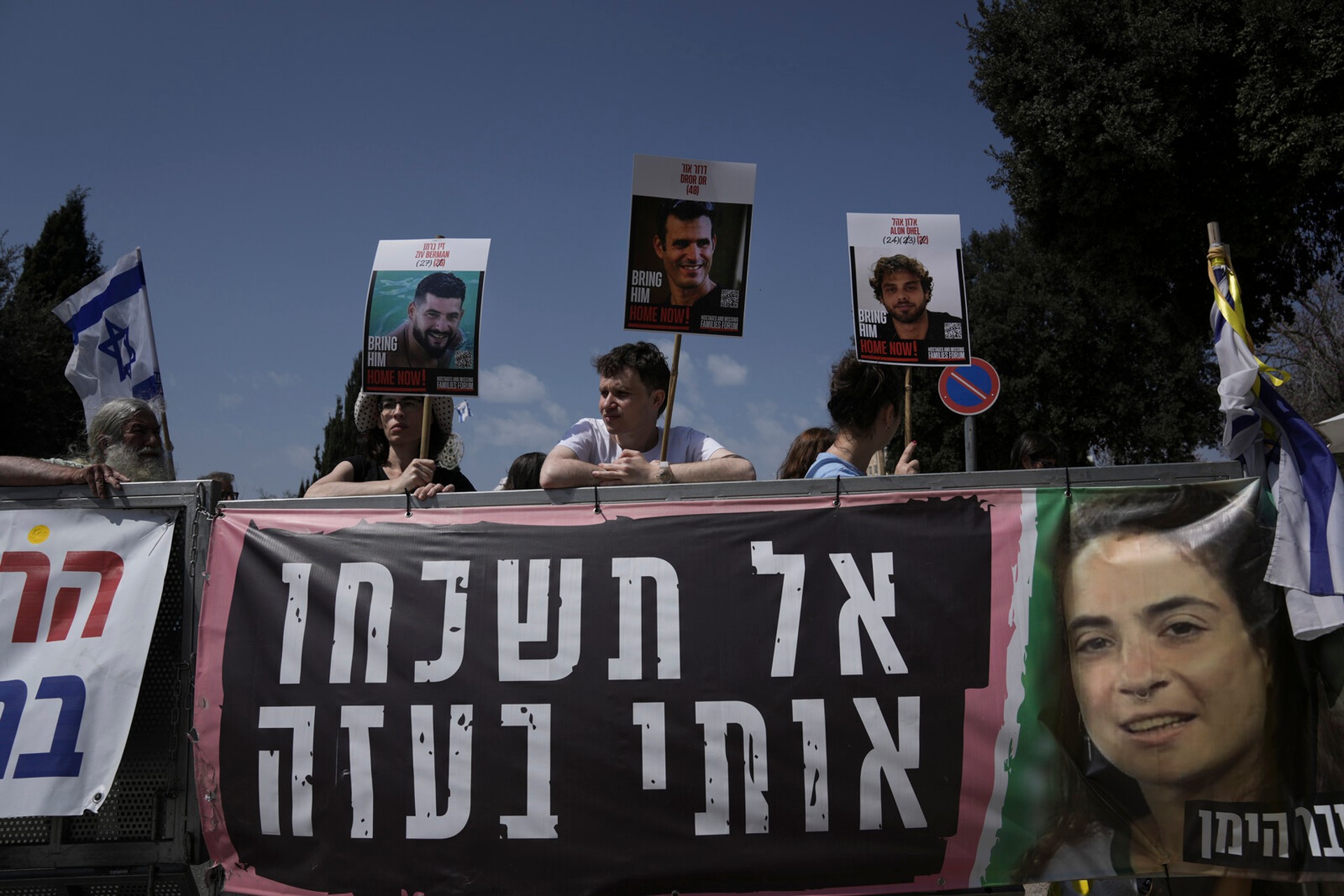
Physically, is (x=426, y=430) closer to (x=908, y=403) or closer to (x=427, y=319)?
(x=427, y=319)

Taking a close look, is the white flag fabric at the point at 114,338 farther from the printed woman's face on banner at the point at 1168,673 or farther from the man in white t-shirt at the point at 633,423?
the printed woman's face on banner at the point at 1168,673

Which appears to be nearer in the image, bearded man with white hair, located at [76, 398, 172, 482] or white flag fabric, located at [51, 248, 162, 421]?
bearded man with white hair, located at [76, 398, 172, 482]

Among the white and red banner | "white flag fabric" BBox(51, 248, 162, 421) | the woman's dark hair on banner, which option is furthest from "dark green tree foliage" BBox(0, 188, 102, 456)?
the woman's dark hair on banner

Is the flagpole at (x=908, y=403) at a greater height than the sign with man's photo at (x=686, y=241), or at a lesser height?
lesser

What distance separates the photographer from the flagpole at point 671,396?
3.58 meters

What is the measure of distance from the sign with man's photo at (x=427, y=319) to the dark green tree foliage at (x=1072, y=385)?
83.1 ft

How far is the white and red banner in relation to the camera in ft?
9.91

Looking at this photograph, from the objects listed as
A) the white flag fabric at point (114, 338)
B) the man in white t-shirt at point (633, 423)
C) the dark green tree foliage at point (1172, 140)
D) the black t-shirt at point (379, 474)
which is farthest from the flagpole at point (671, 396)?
the dark green tree foliage at point (1172, 140)

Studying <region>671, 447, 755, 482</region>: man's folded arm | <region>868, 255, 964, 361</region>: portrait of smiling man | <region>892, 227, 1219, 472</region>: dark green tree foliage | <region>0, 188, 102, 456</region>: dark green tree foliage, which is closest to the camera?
<region>671, 447, 755, 482</region>: man's folded arm

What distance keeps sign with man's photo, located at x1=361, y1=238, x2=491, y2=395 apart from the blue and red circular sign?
5445mm

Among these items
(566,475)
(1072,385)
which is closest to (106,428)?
(566,475)

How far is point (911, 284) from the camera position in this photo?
4461 mm

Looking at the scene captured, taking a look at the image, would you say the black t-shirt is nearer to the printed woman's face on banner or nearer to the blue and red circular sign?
the printed woman's face on banner

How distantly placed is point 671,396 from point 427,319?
3.26 ft
